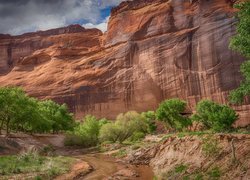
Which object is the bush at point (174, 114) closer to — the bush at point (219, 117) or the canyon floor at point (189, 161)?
the bush at point (219, 117)

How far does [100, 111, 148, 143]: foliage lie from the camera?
67.0m

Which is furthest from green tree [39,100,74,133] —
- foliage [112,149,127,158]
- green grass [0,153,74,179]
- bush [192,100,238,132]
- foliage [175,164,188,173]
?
foliage [175,164,188,173]

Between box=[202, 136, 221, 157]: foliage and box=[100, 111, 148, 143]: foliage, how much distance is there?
132ft

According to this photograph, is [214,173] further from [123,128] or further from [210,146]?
[123,128]

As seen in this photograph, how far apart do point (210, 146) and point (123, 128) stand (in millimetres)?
44242

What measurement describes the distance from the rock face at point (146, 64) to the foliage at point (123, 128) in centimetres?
2558

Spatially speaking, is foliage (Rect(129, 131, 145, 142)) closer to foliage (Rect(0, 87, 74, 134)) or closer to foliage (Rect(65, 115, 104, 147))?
foliage (Rect(65, 115, 104, 147))

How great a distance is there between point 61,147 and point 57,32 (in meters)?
96.3

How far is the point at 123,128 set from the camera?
69.7 meters

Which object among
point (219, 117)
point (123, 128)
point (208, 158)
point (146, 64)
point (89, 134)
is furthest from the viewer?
point (146, 64)

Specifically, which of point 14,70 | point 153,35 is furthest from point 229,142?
point 14,70

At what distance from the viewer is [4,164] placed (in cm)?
3086

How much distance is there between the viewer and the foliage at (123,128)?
220 ft

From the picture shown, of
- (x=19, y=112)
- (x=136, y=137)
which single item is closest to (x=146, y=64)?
(x=136, y=137)
